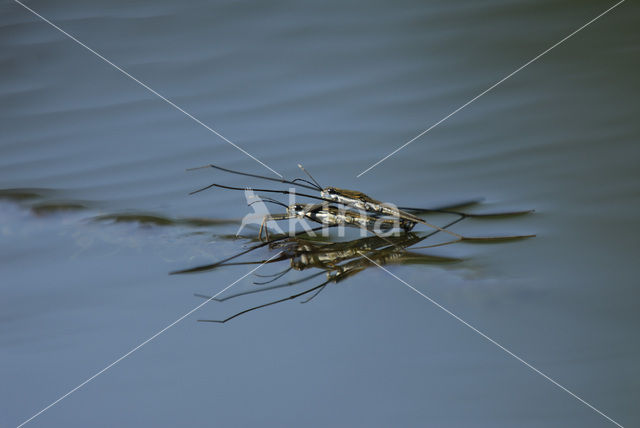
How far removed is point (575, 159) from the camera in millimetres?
754

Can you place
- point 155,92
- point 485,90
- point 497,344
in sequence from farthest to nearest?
point 155,92 < point 485,90 < point 497,344

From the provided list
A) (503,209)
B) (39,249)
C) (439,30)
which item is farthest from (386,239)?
(439,30)

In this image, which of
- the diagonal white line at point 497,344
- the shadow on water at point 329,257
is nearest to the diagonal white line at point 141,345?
the shadow on water at point 329,257

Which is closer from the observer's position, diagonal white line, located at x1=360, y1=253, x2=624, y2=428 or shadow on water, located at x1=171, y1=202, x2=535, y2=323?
diagonal white line, located at x1=360, y1=253, x2=624, y2=428

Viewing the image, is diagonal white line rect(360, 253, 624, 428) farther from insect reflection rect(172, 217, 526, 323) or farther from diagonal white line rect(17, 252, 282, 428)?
diagonal white line rect(17, 252, 282, 428)

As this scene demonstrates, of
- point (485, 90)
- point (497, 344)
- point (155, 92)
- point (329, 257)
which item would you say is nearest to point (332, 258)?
point (329, 257)

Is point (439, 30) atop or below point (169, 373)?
atop

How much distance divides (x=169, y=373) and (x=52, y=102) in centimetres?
70

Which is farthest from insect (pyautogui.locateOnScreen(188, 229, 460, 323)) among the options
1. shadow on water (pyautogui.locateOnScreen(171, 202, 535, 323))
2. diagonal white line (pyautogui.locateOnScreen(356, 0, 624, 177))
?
diagonal white line (pyautogui.locateOnScreen(356, 0, 624, 177))

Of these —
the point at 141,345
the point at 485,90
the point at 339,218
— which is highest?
the point at 485,90

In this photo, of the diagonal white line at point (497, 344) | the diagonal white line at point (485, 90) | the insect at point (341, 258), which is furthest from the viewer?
the diagonal white line at point (485, 90)

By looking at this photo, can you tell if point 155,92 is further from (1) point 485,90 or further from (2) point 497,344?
(2) point 497,344

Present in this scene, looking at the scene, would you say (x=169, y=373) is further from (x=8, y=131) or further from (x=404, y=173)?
(x=8, y=131)

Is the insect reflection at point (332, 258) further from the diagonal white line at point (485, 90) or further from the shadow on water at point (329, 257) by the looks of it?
the diagonal white line at point (485, 90)
